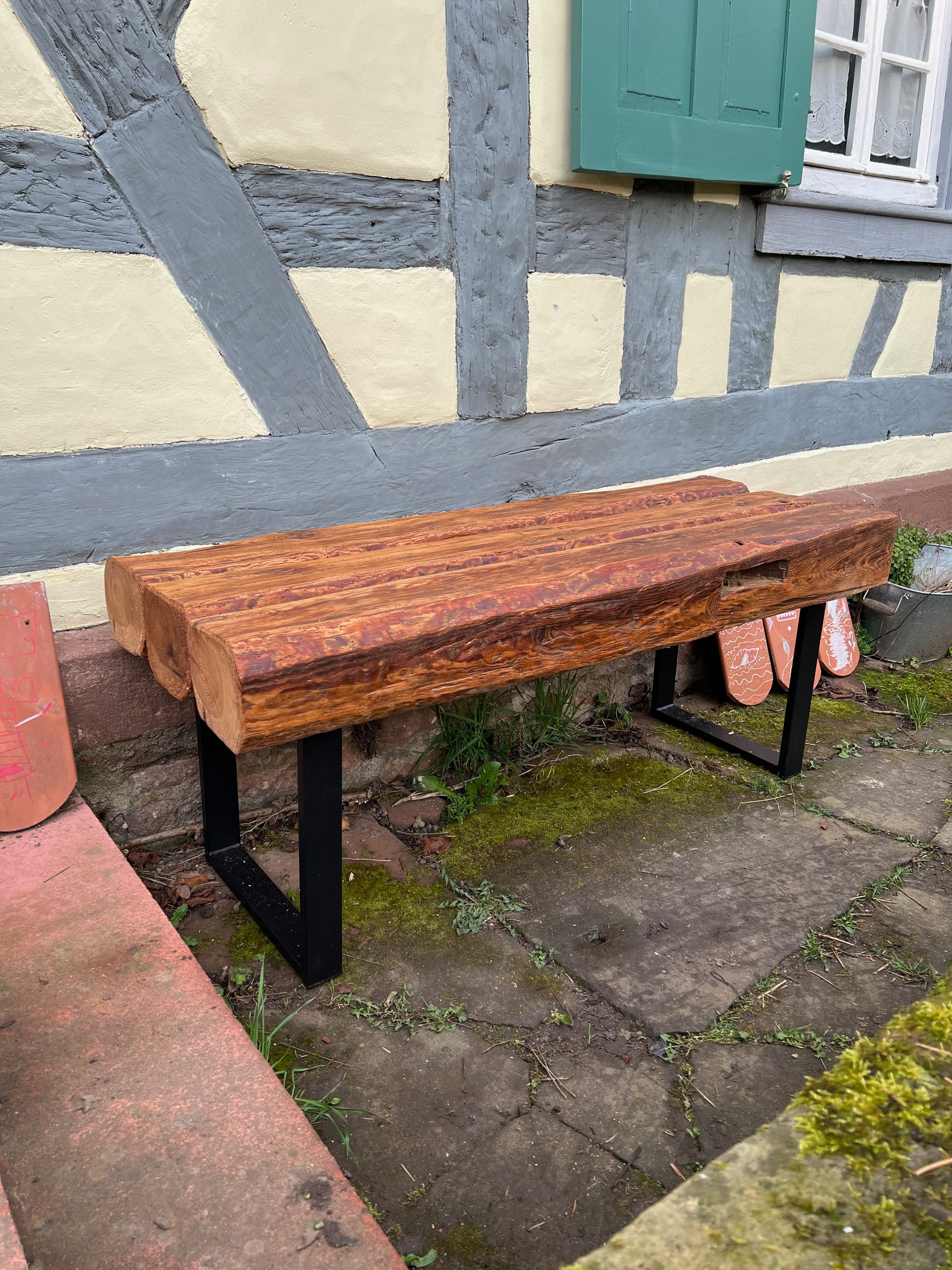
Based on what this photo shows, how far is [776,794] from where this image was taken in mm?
2639

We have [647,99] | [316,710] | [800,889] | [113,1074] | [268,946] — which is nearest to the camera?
[113,1074]

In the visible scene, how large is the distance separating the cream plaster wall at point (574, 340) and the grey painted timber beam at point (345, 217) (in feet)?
1.32

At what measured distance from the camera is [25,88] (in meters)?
1.76

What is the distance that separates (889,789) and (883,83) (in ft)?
9.75

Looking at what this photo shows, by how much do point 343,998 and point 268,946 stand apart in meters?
0.25

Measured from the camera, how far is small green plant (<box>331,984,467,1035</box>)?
174 centimetres

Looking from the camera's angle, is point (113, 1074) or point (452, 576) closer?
point (113, 1074)

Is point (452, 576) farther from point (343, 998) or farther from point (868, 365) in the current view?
point (868, 365)

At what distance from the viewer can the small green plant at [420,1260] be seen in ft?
4.17

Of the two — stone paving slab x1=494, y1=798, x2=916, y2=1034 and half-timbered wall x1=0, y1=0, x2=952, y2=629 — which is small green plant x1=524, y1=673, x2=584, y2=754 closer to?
stone paving slab x1=494, y1=798, x2=916, y2=1034

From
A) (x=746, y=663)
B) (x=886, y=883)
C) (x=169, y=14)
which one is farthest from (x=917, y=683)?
(x=169, y=14)

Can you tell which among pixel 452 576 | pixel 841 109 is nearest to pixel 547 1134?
pixel 452 576

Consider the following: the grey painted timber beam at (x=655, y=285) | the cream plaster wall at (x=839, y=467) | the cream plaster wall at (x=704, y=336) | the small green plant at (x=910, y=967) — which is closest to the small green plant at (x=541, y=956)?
the small green plant at (x=910, y=967)

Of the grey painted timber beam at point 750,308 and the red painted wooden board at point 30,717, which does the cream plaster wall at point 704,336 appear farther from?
the red painted wooden board at point 30,717
